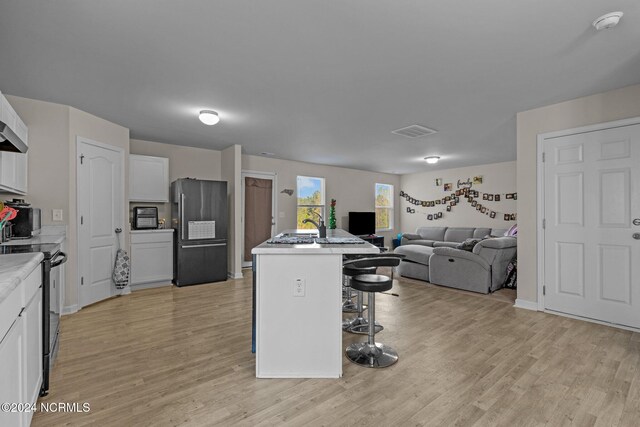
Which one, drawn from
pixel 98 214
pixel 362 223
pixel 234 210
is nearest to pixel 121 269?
pixel 98 214

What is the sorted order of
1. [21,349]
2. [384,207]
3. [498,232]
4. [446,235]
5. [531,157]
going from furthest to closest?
[384,207], [446,235], [498,232], [531,157], [21,349]

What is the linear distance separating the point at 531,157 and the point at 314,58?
2.88 metres

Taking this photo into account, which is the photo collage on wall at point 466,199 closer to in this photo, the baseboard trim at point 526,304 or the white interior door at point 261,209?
the baseboard trim at point 526,304

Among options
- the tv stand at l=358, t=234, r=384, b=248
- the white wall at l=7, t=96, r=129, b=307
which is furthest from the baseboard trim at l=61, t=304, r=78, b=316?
the tv stand at l=358, t=234, r=384, b=248

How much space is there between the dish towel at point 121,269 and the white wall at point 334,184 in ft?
8.96

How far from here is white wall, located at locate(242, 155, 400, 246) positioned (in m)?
6.60

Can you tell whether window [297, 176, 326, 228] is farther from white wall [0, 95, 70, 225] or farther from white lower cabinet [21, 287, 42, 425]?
white lower cabinet [21, 287, 42, 425]

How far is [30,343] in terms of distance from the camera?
153 centimetres

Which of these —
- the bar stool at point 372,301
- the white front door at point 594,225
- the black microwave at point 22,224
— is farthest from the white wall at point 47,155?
the white front door at point 594,225

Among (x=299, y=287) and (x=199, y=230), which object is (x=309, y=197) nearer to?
(x=199, y=230)

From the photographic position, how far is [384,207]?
29.2 feet

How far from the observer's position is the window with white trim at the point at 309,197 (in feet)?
23.4

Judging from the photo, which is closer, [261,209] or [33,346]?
[33,346]

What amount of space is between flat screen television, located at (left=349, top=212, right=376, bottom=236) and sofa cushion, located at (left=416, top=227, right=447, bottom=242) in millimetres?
1278
